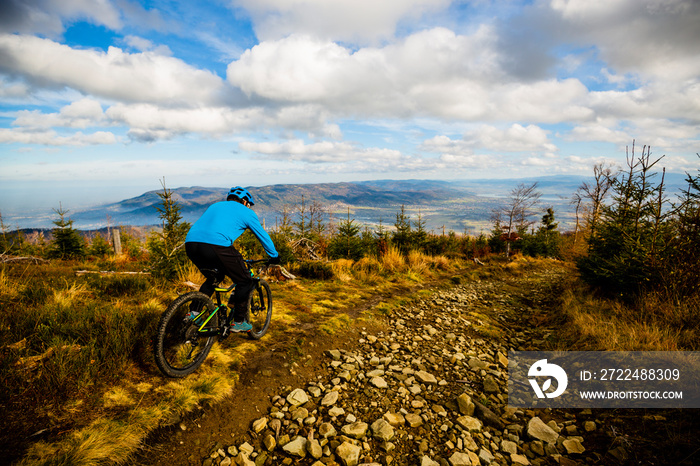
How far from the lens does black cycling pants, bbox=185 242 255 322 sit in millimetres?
3906

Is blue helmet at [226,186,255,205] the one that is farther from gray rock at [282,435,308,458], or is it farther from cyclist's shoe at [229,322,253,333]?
gray rock at [282,435,308,458]

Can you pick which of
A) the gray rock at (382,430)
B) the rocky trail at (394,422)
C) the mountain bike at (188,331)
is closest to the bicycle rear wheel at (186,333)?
the mountain bike at (188,331)

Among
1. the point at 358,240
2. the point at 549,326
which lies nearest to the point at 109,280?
the point at 358,240

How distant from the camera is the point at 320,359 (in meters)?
4.62

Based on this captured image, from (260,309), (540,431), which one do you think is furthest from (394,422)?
(260,309)

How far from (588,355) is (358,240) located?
950 centimetres

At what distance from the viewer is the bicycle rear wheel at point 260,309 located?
512cm


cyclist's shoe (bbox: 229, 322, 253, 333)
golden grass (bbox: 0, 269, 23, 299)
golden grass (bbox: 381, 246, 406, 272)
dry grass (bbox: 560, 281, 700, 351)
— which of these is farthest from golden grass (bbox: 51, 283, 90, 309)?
golden grass (bbox: 381, 246, 406, 272)

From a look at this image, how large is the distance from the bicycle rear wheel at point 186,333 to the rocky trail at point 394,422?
0.66 metres

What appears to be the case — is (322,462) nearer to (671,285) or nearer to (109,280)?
(109,280)

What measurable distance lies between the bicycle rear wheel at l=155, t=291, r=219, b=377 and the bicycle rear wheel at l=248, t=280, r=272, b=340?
40.8 inches

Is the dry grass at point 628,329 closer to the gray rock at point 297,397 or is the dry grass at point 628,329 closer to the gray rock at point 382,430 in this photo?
the gray rock at point 382,430

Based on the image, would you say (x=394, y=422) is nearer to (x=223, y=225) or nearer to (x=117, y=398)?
(x=117, y=398)

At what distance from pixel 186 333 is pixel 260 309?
1.73 meters
